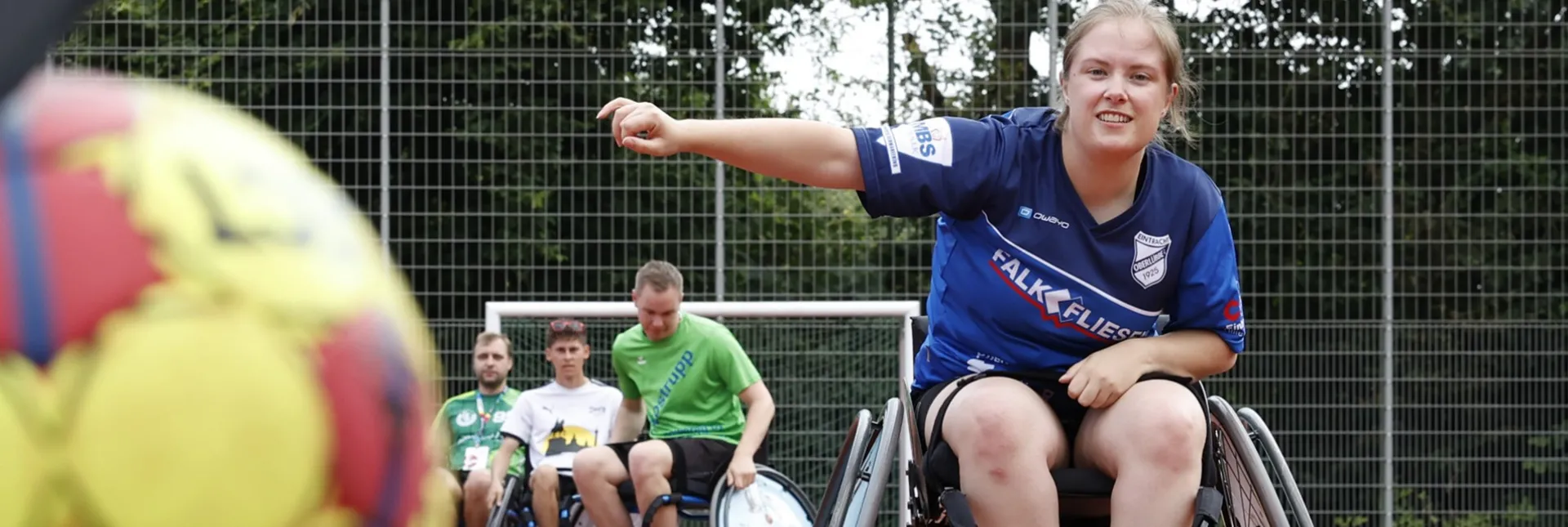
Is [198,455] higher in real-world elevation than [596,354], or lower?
higher

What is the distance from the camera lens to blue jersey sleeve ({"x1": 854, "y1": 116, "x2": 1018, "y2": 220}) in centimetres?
290

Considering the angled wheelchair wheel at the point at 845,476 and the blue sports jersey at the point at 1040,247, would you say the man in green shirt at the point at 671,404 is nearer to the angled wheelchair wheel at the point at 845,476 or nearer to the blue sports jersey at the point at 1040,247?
the angled wheelchair wheel at the point at 845,476

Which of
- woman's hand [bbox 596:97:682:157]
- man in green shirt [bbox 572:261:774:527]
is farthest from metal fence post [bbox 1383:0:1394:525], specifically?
woman's hand [bbox 596:97:682:157]

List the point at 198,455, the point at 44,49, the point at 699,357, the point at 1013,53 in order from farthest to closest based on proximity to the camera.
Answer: the point at 1013,53 < the point at 699,357 < the point at 198,455 < the point at 44,49

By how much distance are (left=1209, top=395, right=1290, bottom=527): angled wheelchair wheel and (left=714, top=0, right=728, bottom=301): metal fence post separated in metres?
4.44

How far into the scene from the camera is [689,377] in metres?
6.48

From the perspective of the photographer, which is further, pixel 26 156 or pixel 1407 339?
pixel 1407 339

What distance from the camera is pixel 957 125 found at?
3021 millimetres

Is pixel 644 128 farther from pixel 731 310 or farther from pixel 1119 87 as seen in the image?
pixel 731 310

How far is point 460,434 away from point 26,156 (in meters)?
6.30

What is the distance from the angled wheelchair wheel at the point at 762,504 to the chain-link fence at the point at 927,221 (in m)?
1.79

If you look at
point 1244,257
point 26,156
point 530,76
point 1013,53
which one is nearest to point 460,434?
point 530,76

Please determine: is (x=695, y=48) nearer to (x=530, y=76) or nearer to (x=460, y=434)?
(x=530, y=76)

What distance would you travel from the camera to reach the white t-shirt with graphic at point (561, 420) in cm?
681
